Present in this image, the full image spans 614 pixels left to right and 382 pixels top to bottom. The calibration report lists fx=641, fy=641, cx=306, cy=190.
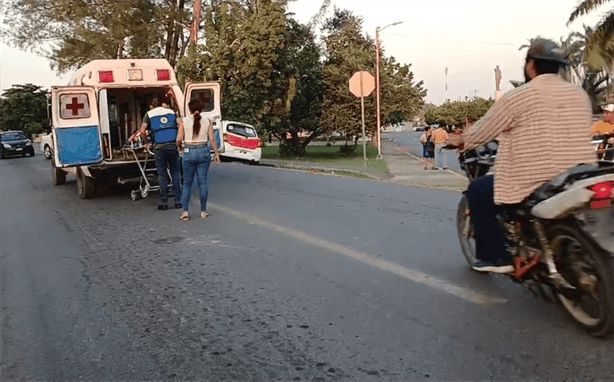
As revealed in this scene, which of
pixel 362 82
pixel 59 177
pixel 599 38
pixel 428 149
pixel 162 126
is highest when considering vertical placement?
pixel 599 38

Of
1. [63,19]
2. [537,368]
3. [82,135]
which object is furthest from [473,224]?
[63,19]

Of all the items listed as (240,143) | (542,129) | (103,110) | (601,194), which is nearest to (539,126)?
(542,129)

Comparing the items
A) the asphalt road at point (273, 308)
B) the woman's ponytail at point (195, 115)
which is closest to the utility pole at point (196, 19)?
the woman's ponytail at point (195, 115)

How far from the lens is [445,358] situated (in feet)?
12.3

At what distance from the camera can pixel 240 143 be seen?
2419 cm

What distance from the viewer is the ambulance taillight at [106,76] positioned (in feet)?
40.0

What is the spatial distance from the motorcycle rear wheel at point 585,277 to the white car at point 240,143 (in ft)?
66.5

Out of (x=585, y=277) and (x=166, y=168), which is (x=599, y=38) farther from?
(x=585, y=277)

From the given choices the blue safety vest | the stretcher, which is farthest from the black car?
the blue safety vest

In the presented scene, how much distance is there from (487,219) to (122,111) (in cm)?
1224

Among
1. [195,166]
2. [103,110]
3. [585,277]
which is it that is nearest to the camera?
[585,277]

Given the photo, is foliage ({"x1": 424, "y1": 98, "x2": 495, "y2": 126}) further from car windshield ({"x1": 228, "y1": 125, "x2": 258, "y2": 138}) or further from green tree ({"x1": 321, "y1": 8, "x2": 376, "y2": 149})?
car windshield ({"x1": 228, "y1": 125, "x2": 258, "y2": 138})

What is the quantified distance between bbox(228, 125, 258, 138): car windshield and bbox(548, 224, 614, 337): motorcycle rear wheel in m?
20.9

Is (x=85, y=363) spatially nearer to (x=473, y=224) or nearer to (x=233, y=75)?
(x=473, y=224)
